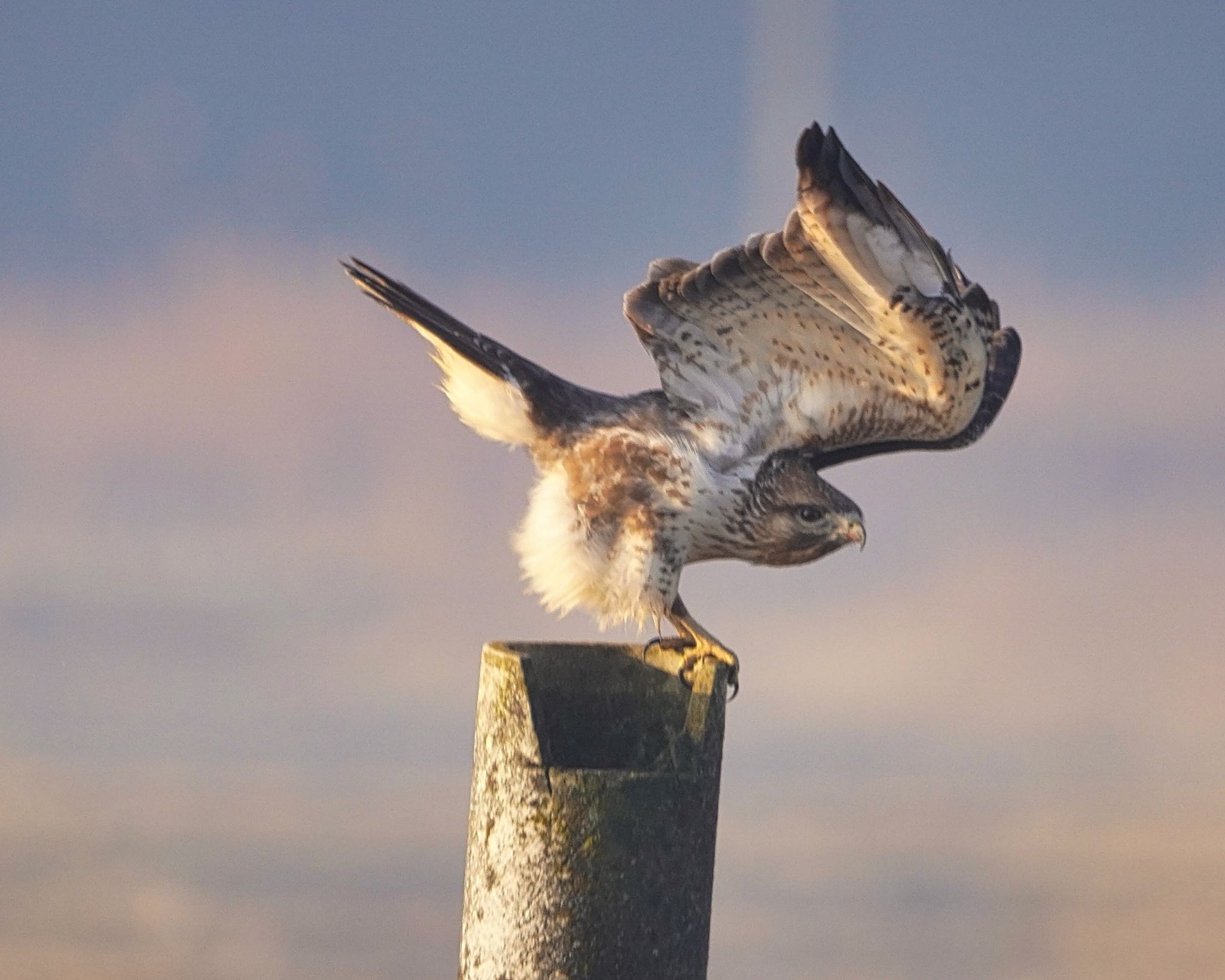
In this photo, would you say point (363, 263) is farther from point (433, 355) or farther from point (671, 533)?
point (671, 533)

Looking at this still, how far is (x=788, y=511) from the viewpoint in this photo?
805cm

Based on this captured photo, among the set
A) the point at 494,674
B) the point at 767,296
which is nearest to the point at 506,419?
the point at 767,296

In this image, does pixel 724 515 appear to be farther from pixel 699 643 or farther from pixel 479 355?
pixel 479 355

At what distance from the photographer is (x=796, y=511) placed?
8.05 meters

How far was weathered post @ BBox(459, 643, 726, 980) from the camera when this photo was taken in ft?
19.3

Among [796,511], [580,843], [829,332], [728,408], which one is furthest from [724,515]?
[580,843]

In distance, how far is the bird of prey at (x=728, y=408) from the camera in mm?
7371

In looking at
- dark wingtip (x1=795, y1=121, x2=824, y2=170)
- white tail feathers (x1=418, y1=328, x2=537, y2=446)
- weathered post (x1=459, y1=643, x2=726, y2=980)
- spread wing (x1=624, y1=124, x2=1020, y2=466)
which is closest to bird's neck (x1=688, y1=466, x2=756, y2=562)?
spread wing (x1=624, y1=124, x2=1020, y2=466)

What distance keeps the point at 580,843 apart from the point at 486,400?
10.5ft

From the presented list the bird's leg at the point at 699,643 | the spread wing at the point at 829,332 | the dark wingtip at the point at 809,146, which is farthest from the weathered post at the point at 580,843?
the dark wingtip at the point at 809,146

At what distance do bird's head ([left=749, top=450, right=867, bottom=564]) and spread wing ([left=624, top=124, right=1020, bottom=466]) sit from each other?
15cm

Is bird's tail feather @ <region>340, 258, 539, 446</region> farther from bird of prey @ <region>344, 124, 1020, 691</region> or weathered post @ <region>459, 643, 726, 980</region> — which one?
weathered post @ <region>459, 643, 726, 980</region>

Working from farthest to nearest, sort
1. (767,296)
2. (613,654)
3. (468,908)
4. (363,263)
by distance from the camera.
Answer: (363,263), (767,296), (613,654), (468,908)

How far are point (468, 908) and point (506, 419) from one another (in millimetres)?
3005
